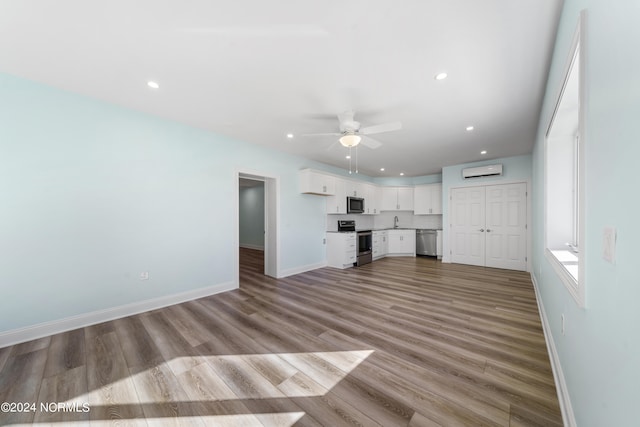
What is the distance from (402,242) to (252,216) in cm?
558

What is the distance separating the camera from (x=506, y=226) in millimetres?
5477

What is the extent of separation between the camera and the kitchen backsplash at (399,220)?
7.27 m

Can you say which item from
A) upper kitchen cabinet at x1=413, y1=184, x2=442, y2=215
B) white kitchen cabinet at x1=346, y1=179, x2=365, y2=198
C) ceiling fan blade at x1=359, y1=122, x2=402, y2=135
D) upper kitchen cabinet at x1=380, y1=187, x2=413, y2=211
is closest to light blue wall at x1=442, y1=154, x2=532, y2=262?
upper kitchen cabinet at x1=413, y1=184, x2=442, y2=215

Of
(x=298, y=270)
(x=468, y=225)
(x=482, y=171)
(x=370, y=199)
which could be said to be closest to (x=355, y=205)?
(x=370, y=199)

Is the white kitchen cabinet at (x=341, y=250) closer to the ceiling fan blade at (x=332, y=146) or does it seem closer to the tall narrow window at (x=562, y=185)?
the ceiling fan blade at (x=332, y=146)

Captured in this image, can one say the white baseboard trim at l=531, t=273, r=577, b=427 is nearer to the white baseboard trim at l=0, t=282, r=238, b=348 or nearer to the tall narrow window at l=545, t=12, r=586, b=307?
the tall narrow window at l=545, t=12, r=586, b=307

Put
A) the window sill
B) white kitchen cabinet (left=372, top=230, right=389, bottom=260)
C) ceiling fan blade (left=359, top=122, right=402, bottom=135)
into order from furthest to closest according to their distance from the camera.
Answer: white kitchen cabinet (left=372, top=230, right=389, bottom=260), ceiling fan blade (left=359, top=122, right=402, bottom=135), the window sill

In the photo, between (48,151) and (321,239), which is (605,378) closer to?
(48,151)

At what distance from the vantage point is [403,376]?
187cm

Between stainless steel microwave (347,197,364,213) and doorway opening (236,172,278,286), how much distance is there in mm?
2234

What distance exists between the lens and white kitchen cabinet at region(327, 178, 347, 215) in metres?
5.96

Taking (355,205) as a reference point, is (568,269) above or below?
below

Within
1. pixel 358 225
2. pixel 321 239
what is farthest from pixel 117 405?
pixel 358 225

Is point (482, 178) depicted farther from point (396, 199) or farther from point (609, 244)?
point (609, 244)
